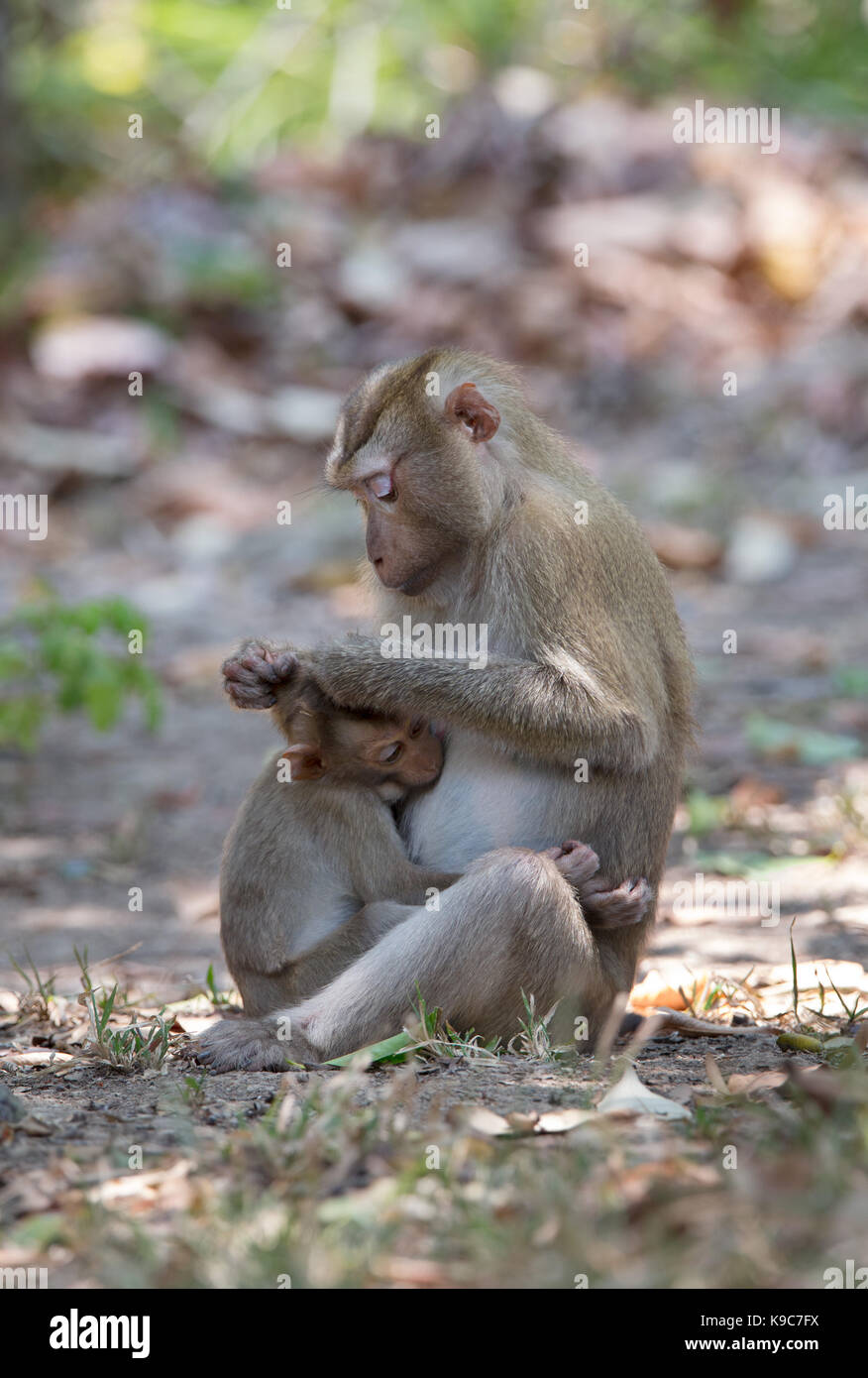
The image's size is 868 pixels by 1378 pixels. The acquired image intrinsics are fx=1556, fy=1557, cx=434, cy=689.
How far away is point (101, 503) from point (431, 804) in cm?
788

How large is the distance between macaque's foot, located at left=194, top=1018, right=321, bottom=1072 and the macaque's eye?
148cm

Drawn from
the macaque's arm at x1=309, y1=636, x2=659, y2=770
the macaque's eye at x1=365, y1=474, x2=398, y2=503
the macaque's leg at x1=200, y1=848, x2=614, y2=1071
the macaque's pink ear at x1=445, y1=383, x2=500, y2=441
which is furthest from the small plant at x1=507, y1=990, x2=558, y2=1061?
the macaque's pink ear at x1=445, y1=383, x2=500, y2=441

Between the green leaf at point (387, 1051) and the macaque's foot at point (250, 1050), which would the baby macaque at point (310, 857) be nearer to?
the macaque's foot at point (250, 1050)

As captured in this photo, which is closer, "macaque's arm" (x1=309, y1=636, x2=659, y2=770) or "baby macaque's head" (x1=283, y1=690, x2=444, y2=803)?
"macaque's arm" (x1=309, y1=636, x2=659, y2=770)

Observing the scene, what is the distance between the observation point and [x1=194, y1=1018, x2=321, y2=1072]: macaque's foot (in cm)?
398

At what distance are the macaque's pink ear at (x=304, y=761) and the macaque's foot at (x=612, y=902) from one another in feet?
2.67

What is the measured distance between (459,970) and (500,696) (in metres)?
0.73

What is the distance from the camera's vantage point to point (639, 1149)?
3006 mm

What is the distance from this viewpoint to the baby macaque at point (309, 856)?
14.3 feet

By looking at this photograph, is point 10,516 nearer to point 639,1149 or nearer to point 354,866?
point 354,866

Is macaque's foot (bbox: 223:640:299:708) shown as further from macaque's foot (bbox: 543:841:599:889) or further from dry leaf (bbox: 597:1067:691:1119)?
dry leaf (bbox: 597:1067:691:1119)

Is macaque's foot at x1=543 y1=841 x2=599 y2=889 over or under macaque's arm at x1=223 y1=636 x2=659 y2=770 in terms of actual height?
under

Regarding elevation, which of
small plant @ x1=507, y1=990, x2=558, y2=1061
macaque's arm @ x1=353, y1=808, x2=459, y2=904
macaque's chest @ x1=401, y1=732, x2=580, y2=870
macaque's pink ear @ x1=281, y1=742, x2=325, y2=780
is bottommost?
small plant @ x1=507, y1=990, x2=558, y2=1061
